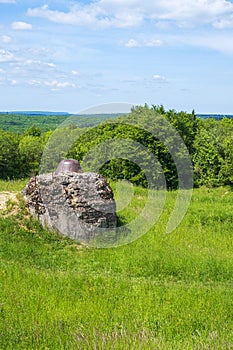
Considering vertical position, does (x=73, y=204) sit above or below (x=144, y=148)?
below

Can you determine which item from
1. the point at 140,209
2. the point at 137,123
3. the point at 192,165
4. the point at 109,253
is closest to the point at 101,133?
the point at 137,123

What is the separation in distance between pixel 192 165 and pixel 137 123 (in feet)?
24.3

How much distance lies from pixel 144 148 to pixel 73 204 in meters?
18.9

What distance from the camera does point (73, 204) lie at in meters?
14.9

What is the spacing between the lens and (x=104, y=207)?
15.1 m

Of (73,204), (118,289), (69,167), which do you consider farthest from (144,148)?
(118,289)

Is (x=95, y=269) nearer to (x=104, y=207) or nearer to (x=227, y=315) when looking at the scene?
(x=104, y=207)

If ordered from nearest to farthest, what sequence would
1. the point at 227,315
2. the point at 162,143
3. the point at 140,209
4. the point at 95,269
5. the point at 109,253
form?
the point at 227,315 → the point at 95,269 → the point at 109,253 → the point at 140,209 → the point at 162,143

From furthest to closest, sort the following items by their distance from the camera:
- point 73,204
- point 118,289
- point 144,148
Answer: point 144,148 → point 73,204 → point 118,289

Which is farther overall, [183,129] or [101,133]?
[183,129]

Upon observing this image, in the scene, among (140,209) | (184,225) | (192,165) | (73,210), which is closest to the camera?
(73,210)

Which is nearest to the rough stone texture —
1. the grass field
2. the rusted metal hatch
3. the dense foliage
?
the grass field

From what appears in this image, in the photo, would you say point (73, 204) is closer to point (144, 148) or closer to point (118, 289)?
point (118, 289)

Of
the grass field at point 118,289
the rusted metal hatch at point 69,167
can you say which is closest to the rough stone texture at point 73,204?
the grass field at point 118,289
